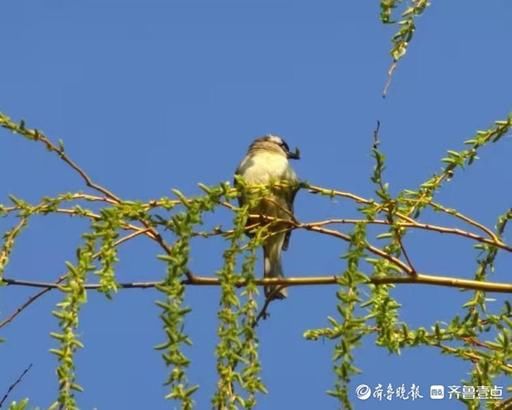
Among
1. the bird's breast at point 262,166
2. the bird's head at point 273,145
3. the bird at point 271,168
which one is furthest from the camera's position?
the bird's head at point 273,145

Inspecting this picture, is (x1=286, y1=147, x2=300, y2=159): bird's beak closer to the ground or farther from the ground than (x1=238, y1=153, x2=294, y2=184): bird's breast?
farther from the ground

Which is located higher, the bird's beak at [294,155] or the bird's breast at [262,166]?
the bird's beak at [294,155]

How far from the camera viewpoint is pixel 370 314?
199 cm

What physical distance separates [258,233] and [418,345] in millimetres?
464

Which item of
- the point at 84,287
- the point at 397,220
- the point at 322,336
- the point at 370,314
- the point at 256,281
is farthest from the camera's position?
the point at 322,336

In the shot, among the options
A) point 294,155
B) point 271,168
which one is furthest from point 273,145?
point 271,168

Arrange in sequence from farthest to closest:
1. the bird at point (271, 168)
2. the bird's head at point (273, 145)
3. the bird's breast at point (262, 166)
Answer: the bird's head at point (273, 145), the bird's breast at point (262, 166), the bird at point (271, 168)

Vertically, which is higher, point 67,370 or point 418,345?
point 418,345

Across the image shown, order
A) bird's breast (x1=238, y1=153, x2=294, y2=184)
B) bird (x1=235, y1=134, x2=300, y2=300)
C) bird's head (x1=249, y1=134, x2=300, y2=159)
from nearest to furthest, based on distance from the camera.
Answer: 1. bird (x1=235, y1=134, x2=300, y2=300)
2. bird's breast (x1=238, y1=153, x2=294, y2=184)
3. bird's head (x1=249, y1=134, x2=300, y2=159)

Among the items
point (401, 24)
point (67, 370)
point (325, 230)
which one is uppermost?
point (401, 24)

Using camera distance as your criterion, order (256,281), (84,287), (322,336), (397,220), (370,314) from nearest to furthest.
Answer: (84,287) < (256,281) < (370,314) < (397,220) < (322,336)

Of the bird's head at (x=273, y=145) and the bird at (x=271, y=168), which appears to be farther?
the bird's head at (x=273, y=145)

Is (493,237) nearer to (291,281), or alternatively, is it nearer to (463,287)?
(463,287)

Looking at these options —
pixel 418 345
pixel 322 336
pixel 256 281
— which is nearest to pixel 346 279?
pixel 256 281
